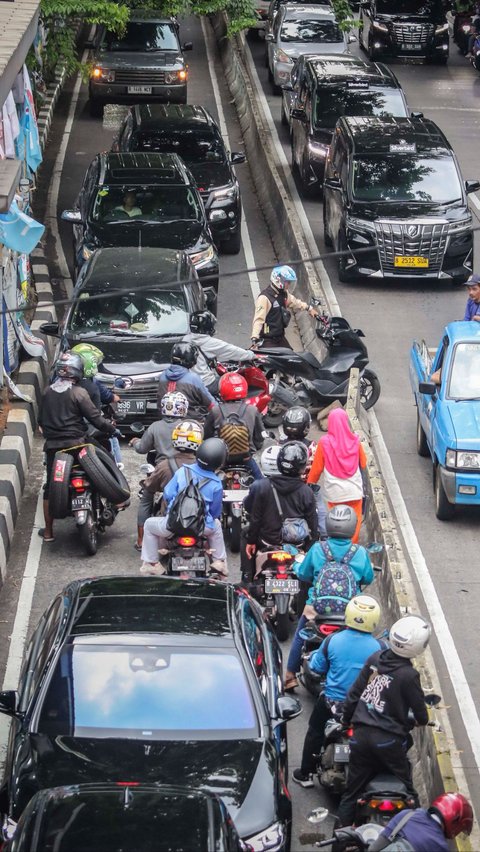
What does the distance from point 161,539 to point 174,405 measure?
5.36 ft

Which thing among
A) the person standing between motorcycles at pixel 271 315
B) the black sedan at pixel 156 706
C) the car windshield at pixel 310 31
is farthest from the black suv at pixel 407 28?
the black sedan at pixel 156 706

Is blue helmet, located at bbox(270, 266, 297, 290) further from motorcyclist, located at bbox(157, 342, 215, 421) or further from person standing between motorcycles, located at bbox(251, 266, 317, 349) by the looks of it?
motorcyclist, located at bbox(157, 342, 215, 421)

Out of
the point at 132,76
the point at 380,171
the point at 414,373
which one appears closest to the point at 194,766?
the point at 414,373

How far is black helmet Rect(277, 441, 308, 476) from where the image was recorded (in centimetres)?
1127

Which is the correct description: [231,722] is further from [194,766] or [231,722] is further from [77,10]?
[77,10]

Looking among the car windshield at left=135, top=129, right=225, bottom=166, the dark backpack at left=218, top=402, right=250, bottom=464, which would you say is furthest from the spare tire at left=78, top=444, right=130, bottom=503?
the car windshield at left=135, top=129, right=225, bottom=166

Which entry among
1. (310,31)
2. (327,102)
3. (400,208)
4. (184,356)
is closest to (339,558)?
(184,356)

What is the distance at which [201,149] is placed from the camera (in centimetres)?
2402

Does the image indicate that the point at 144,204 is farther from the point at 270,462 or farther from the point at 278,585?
the point at 278,585

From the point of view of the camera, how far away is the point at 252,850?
7.80 metres

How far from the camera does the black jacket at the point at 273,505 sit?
1131 cm

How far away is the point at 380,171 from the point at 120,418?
8.32 metres

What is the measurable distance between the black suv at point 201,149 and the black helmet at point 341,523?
12634mm

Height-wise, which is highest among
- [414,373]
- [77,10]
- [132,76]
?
[77,10]
